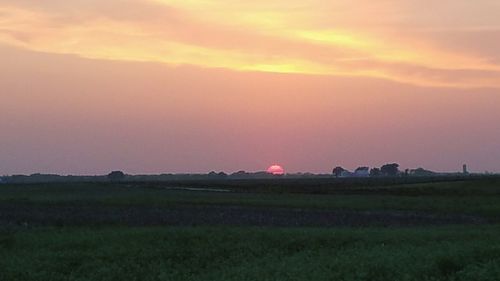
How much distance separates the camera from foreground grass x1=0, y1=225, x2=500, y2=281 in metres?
20.9

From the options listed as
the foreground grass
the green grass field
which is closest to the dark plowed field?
the green grass field

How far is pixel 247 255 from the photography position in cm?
2608

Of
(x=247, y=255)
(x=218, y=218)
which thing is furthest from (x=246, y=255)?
(x=218, y=218)

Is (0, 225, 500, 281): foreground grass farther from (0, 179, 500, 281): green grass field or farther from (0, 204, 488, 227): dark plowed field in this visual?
(0, 204, 488, 227): dark plowed field

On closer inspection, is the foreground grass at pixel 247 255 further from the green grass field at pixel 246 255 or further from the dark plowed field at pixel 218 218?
the dark plowed field at pixel 218 218

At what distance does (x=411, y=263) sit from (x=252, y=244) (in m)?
8.61

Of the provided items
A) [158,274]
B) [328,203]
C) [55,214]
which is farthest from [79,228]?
[328,203]

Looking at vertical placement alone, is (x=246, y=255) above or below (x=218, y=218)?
below

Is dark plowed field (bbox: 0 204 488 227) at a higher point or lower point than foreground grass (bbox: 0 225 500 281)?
higher

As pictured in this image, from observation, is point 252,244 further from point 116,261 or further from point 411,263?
point 411,263

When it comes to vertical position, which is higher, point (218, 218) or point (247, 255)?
point (218, 218)

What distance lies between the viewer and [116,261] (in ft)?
81.2

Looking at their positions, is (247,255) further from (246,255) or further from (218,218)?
(218,218)

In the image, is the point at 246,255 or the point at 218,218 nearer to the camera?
the point at 246,255
